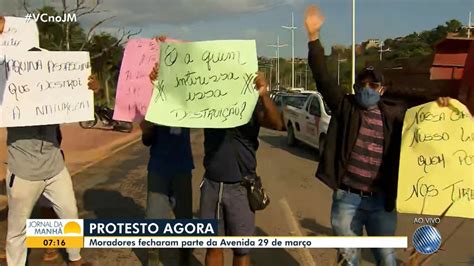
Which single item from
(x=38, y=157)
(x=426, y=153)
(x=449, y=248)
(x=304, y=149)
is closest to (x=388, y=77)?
(x=426, y=153)

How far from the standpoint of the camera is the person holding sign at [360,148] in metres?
3.03

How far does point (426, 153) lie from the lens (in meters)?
3.10

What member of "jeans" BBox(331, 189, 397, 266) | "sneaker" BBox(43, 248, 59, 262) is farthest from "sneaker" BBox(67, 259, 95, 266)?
"jeans" BBox(331, 189, 397, 266)

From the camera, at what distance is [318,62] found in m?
3.04

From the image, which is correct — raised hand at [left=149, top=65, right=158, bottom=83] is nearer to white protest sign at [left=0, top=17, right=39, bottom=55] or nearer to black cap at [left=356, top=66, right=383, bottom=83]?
white protest sign at [left=0, top=17, right=39, bottom=55]

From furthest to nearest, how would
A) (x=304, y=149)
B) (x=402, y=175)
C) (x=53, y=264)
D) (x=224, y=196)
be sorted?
(x=304, y=149), (x=53, y=264), (x=224, y=196), (x=402, y=175)

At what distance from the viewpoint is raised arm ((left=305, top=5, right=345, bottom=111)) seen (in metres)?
3.04

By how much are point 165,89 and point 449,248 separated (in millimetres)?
2587

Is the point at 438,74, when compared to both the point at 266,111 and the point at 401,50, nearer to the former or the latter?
the point at 401,50

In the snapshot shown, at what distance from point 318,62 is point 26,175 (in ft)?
5.96

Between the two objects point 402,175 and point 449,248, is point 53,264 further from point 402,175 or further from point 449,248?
point 449,248

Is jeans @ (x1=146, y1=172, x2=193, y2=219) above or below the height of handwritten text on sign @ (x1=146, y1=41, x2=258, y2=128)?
below

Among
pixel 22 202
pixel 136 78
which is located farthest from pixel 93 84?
pixel 22 202

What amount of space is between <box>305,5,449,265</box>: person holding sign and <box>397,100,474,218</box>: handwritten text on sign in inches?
2.0
